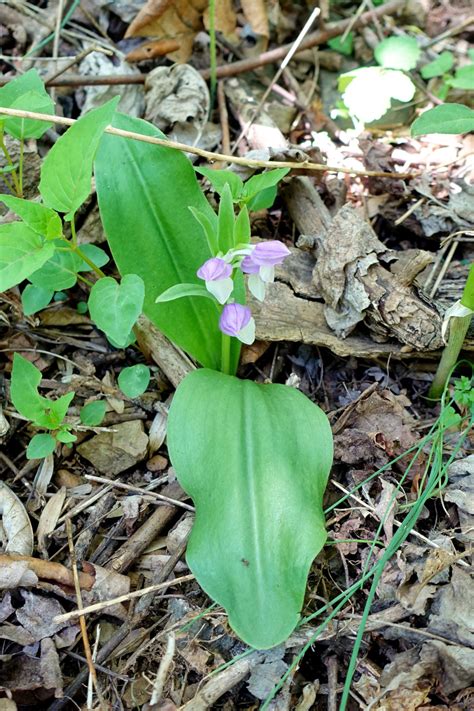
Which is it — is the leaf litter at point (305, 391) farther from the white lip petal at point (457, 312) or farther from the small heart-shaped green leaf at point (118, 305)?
the small heart-shaped green leaf at point (118, 305)

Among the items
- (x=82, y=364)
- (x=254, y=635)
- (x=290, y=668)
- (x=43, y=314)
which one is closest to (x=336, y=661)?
(x=290, y=668)

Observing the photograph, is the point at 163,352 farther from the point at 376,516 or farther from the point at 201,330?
the point at 376,516

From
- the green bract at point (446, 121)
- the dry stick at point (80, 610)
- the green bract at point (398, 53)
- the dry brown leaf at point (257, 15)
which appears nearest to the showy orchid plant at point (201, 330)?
the dry stick at point (80, 610)

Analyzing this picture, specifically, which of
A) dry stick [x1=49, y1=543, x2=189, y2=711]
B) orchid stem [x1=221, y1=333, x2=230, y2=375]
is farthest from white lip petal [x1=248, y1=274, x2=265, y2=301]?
dry stick [x1=49, y1=543, x2=189, y2=711]

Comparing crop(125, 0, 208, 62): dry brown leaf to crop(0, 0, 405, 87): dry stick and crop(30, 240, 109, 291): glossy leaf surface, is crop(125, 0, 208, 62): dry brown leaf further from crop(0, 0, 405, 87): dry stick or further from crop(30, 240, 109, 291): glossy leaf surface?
crop(30, 240, 109, 291): glossy leaf surface

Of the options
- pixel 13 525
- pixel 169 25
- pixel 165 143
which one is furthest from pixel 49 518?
pixel 169 25
